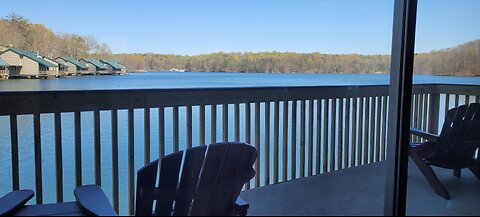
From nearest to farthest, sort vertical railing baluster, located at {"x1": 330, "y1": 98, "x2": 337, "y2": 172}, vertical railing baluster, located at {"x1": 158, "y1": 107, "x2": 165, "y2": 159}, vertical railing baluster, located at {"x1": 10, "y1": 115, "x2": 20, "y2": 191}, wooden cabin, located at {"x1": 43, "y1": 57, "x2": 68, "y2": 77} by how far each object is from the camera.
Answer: vertical railing baluster, located at {"x1": 10, "y1": 115, "x2": 20, "y2": 191}, vertical railing baluster, located at {"x1": 158, "y1": 107, "x2": 165, "y2": 159}, wooden cabin, located at {"x1": 43, "y1": 57, "x2": 68, "y2": 77}, vertical railing baluster, located at {"x1": 330, "y1": 98, "x2": 337, "y2": 172}

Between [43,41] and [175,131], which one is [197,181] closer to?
[175,131]

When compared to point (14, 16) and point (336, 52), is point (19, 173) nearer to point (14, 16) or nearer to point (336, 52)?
point (14, 16)

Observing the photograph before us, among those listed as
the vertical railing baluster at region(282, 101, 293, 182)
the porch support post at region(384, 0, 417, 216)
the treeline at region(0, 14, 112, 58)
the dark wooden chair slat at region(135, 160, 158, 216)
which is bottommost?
the vertical railing baluster at region(282, 101, 293, 182)

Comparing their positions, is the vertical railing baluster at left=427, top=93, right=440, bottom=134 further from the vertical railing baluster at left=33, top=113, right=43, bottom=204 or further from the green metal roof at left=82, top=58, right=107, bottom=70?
the vertical railing baluster at left=33, top=113, right=43, bottom=204

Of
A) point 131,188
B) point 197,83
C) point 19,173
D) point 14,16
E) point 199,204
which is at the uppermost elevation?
point 14,16

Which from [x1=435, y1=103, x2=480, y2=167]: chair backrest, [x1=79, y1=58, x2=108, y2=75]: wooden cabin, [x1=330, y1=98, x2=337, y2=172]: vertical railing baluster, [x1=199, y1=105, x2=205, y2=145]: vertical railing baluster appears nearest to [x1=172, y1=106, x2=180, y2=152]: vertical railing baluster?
[x1=199, y1=105, x2=205, y2=145]: vertical railing baluster

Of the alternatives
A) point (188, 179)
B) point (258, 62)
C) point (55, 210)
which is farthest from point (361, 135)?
point (55, 210)

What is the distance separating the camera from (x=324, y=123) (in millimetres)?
3572

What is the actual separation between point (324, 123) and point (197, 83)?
131 cm

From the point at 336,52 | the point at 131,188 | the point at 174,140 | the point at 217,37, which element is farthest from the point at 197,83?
the point at 336,52

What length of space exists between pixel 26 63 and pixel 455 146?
10.9ft

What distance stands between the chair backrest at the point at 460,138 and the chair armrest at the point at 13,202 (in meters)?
2.89

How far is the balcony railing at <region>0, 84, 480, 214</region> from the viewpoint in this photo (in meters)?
2.42

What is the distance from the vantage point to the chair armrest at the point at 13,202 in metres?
1.57
